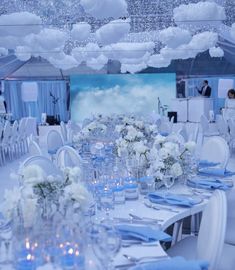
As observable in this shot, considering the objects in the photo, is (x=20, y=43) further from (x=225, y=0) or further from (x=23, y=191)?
(x=23, y=191)

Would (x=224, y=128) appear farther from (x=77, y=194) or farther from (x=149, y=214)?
(x=77, y=194)

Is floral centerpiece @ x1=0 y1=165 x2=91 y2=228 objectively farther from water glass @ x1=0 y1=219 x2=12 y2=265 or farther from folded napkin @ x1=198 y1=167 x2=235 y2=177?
folded napkin @ x1=198 y1=167 x2=235 y2=177

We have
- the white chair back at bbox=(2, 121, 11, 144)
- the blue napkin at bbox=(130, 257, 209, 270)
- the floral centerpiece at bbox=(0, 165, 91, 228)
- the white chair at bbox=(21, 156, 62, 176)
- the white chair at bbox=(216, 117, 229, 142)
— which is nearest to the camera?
the blue napkin at bbox=(130, 257, 209, 270)

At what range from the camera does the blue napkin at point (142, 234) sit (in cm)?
220

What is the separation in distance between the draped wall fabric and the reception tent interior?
4.70ft

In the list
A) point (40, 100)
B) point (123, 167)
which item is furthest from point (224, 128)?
point (40, 100)

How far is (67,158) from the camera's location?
13.6 ft

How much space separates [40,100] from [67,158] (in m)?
17.2

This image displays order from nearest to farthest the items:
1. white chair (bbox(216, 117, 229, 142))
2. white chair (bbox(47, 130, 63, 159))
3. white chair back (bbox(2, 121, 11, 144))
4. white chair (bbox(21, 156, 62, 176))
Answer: white chair (bbox(21, 156, 62, 176)) < white chair (bbox(47, 130, 63, 159)) < white chair back (bbox(2, 121, 11, 144)) < white chair (bbox(216, 117, 229, 142))

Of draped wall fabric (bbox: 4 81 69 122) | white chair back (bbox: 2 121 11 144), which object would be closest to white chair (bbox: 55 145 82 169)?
white chair back (bbox: 2 121 11 144)

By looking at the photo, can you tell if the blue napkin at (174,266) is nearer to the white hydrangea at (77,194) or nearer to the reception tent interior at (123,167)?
the reception tent interior at (123,167)

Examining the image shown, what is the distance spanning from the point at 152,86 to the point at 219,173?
16.3m

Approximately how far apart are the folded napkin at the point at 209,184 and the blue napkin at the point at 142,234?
114 centimetres

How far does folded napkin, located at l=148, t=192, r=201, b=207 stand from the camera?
114 inches
